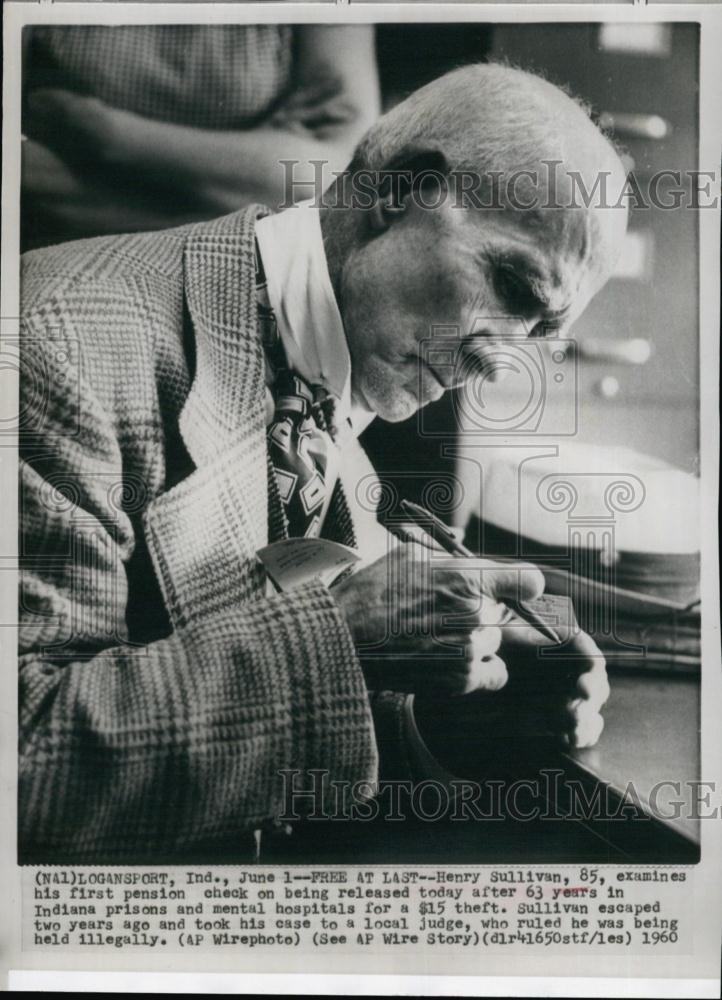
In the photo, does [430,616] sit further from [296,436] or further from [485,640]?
[296,436]

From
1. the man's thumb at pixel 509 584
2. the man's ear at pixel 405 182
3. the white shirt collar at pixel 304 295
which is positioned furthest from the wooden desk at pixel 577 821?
the man's ear at pixel 405 182

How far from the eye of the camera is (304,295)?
0.85m

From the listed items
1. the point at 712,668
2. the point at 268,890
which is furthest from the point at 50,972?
the point at 712,668

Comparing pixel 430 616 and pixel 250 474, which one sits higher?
pixel 250 474

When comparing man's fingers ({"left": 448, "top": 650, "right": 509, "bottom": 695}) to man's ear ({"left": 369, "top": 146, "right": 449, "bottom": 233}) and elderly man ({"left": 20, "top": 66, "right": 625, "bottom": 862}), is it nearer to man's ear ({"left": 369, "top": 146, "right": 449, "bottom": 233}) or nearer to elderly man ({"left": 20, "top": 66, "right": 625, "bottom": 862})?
elderly man ({"left": 20, "top": 66, "right": 625, "bottom": 862})

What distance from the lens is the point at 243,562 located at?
0.84 meters

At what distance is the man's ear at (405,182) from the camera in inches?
33.2

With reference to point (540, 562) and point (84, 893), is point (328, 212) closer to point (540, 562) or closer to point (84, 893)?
point (540, 562)

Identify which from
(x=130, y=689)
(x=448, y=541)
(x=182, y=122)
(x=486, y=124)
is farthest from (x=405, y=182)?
(x=130, y=689)

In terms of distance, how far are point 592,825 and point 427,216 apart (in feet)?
2.06

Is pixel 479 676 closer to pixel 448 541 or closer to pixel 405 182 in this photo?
pixel 448 541

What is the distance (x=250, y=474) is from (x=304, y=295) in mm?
186

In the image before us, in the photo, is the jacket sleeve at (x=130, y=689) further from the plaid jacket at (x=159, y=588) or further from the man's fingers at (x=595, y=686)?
the man's fingers at (x=595, y=686)

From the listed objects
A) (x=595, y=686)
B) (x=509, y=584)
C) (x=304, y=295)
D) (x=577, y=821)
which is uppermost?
(x=304, y=295)
